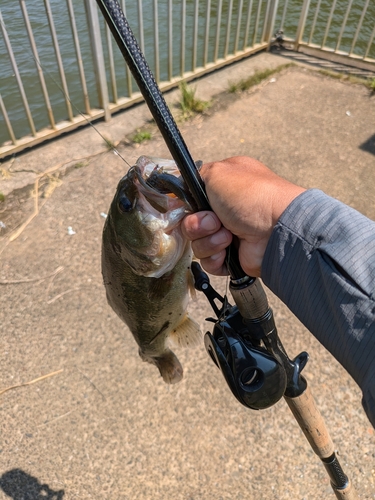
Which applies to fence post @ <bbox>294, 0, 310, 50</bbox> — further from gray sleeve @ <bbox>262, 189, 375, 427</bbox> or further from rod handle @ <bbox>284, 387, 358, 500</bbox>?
rod handle @ <bbox>284, 387, 358, 500</bbox>

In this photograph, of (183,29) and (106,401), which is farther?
(183,29)

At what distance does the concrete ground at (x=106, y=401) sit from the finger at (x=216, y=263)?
1.51m

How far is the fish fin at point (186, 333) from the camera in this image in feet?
6.84

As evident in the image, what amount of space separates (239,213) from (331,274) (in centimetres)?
41

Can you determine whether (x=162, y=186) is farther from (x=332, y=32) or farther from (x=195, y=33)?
(x=332, y=32)

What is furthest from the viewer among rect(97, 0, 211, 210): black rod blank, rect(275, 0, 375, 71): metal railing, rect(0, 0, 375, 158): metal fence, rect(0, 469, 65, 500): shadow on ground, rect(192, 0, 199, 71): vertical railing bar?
rect(275, 0, 375, 71): metal railing

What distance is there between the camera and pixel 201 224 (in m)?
1.39

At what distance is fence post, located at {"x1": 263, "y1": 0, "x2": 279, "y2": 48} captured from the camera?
6.77 m

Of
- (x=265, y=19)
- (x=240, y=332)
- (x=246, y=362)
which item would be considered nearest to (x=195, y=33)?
(x=265, y=19)

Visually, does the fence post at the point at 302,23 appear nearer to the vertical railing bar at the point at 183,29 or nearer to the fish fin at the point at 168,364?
the vertical railing bar at the point at 183,29

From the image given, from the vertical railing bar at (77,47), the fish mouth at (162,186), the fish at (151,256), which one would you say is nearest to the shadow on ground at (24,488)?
the fish at (151,256)

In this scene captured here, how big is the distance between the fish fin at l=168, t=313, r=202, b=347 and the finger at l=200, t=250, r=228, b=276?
0.52m

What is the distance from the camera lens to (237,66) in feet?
22.2

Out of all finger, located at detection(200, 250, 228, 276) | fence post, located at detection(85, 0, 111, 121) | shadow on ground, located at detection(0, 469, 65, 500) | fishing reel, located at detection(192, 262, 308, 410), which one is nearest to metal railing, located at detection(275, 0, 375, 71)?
fence post, located at detection(85, 0, 111, 121)
